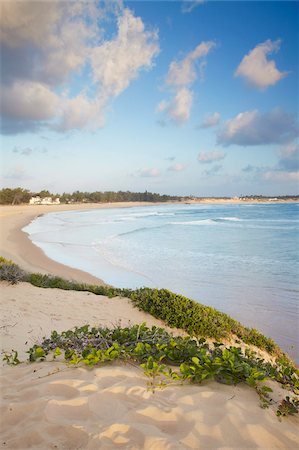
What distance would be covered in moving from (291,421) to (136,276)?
11349mm

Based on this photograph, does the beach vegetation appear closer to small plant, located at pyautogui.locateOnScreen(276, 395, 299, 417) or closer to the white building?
the white building

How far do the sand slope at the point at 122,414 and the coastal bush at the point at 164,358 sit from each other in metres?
0.12

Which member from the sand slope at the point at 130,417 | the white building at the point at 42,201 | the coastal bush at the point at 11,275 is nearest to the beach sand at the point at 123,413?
the sand slope at the point at 130,417

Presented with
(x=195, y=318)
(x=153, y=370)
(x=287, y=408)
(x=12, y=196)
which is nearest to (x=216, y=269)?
(x=195, y=318)

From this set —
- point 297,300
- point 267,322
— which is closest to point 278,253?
point 297,300

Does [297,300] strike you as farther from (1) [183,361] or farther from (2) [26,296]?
(2) [26,296]

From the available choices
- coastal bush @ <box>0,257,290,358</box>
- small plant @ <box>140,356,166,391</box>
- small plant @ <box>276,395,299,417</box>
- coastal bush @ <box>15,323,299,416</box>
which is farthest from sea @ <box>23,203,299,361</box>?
small plant @ <box>140,356,166,391</box>

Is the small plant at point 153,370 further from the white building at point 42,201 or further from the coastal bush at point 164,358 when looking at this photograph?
the white building at point 42,201

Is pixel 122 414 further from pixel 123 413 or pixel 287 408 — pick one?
pixel 287 408

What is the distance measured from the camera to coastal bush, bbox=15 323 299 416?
3486 mm

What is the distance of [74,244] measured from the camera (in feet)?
76.9

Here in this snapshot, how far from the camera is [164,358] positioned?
4125 millimetres

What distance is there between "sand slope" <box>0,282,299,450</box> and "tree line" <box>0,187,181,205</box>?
342ft

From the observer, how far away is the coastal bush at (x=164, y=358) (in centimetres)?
349
